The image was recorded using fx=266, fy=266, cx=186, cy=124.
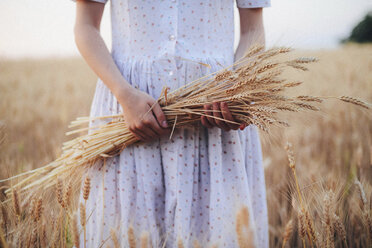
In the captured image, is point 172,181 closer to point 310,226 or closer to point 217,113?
point 217,113

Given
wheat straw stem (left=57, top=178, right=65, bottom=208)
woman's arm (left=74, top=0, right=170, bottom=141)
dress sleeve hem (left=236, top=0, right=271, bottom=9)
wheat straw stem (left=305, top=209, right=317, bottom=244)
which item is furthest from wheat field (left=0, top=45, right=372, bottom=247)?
woman's arm (left=74, top=0, right=170, bottom=141)

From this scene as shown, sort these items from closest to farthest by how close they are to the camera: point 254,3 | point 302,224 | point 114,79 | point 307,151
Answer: point 302,224, point 114,79, point 254,3, point 307,151

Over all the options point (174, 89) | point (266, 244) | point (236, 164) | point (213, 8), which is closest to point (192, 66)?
point (174, 89)

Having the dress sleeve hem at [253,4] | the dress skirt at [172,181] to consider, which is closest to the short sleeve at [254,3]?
the dress sleeve hem at [253,4]

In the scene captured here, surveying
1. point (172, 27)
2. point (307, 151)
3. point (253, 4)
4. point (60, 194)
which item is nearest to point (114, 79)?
point (172, 27)

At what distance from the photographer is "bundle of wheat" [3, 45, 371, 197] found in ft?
2.34

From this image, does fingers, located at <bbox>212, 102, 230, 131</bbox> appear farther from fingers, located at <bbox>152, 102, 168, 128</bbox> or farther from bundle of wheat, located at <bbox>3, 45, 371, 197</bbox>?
fingers, located at <bbox>152, 102, 168, 128</bbox>

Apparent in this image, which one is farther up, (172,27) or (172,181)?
(172,27)

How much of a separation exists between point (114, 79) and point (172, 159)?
12.4 inches

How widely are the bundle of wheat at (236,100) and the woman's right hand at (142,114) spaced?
49 millimetres

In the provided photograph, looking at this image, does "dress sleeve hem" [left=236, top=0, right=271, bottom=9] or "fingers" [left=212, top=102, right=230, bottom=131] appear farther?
"dress sleeve hem" [left=236, top=0, right=271, bottom=9]

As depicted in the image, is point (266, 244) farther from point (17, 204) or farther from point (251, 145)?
point (17, 204)

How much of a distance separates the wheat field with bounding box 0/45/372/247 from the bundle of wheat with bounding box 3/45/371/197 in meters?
0.08

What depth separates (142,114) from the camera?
0.80 m
